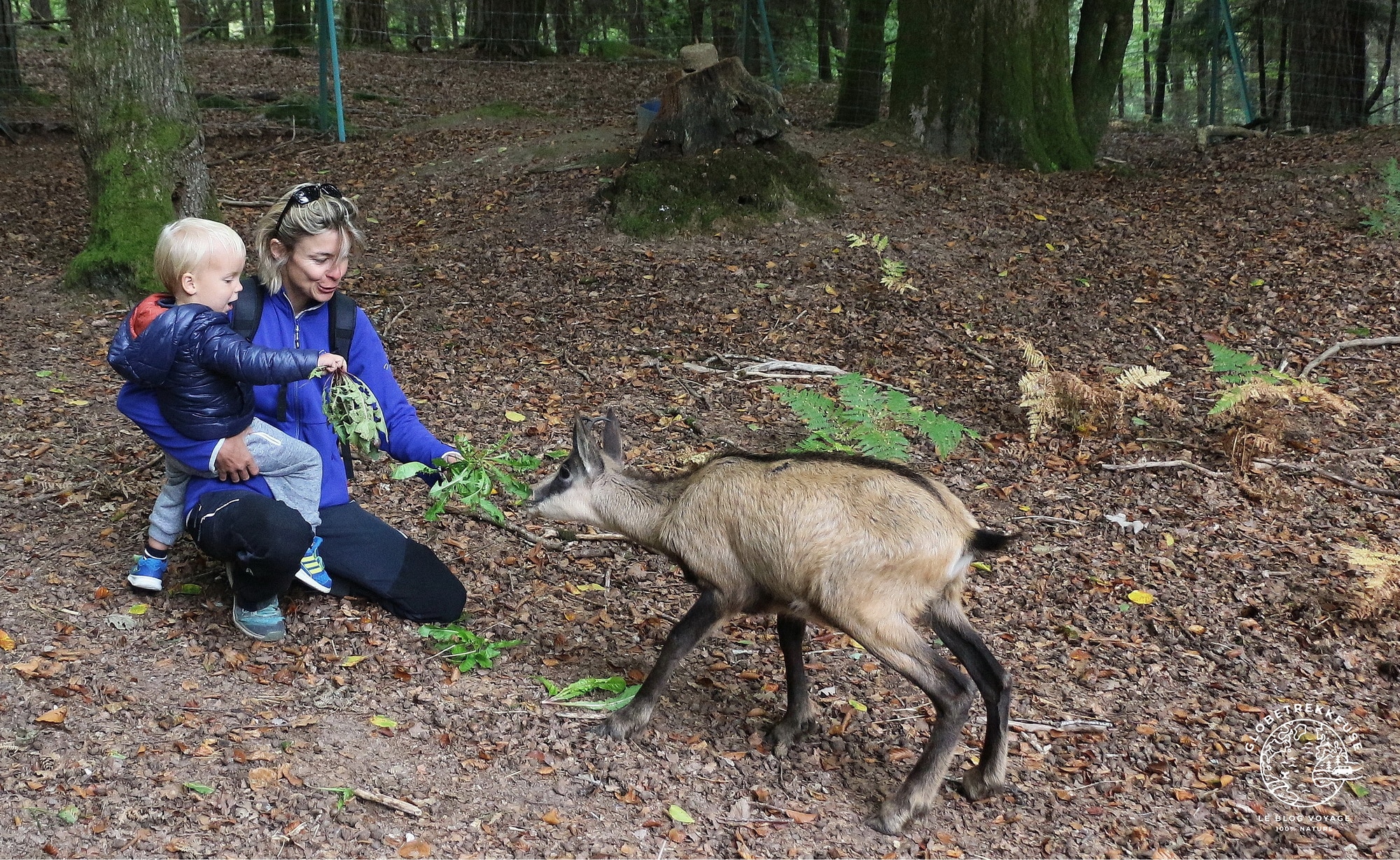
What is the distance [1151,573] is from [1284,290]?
181 inches

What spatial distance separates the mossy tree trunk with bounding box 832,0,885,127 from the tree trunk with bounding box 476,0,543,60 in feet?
26.4

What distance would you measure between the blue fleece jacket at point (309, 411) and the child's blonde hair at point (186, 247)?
431mm

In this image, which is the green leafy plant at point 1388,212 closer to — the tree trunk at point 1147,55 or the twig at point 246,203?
the twig at point 246,203

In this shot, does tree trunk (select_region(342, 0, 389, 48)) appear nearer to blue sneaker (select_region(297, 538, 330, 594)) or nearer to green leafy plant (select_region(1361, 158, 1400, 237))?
green leafy plant (select_region(1361, 158, 1400, 237))

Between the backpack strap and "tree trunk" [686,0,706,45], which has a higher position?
"tree trunk" [686,0,706,45]

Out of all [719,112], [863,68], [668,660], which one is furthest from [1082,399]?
[863,68]

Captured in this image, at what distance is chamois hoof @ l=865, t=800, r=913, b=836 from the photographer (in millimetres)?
3707

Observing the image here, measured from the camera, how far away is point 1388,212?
9805mm

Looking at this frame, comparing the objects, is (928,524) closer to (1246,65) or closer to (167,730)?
(167,730)

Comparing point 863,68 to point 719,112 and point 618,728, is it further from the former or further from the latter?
point 618,728

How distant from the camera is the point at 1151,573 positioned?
17.8 ft

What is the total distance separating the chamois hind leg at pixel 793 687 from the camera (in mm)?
4152

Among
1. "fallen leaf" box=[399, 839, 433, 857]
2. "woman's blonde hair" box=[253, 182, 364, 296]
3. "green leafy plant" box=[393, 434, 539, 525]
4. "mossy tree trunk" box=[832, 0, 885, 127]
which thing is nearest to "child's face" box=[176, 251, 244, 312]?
"woman's blonde hair" box=[253, 182, 364, 296]

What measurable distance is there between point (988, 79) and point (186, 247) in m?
9.80
